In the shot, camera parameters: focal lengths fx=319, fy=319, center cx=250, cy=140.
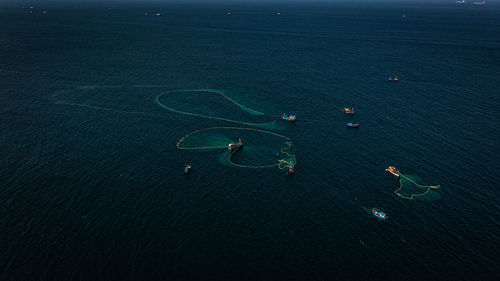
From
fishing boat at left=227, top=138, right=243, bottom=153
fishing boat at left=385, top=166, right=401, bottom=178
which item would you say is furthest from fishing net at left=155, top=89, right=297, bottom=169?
fishing boat at left=385, top=166, right=401, bottom=178

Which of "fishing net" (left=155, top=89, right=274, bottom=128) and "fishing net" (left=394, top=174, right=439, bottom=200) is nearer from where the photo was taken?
"fishing net" (left=394, top=174, right=439, bottom=200)

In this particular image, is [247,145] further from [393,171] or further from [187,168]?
[393,171]

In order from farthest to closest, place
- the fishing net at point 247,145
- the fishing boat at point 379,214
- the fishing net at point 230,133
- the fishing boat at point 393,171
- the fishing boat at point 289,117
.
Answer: the fishing boat at point 289,117 → the fishing net at point 230,133 → the fishing net at point 247,145 → the fishing boat at point 393,171 → the fishing boat at point 379,214

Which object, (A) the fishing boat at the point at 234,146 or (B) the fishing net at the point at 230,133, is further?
(A) the fishing boat at the point at 234,146

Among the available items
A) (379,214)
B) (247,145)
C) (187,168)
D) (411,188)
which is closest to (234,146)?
(247,145)

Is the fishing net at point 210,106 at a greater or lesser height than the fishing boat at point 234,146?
greater

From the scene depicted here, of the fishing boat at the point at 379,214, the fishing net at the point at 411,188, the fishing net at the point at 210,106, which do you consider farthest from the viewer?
the fishing net at the point at 210,106

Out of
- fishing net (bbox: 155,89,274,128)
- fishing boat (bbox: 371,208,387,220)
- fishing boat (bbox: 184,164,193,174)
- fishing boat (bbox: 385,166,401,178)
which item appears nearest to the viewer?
fishing boat (bbox: 371,208,387,220)

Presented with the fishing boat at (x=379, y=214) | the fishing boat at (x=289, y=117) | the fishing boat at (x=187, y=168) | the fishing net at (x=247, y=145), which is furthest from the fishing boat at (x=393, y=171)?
the fishing boat at (x=187, y=168)

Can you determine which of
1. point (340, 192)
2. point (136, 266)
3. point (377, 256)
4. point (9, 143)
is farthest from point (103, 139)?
point (377, 256)

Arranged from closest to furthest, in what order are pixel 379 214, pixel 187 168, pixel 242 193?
pixel 379 214
pixel 242 193
pixel 187 168

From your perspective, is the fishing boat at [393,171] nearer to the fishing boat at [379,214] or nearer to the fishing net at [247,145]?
the fishing boat at [379,214]

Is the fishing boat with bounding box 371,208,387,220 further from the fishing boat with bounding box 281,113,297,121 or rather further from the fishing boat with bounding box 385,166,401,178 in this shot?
the fishing boat with bounding box 281,113,297,121
